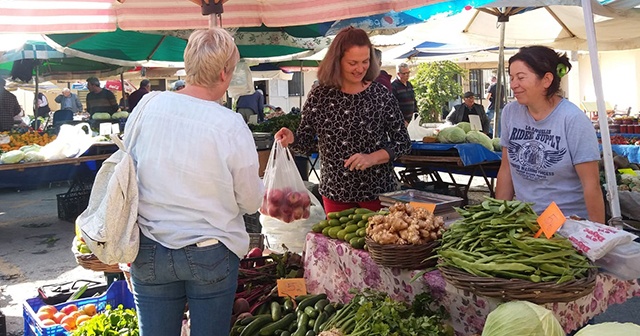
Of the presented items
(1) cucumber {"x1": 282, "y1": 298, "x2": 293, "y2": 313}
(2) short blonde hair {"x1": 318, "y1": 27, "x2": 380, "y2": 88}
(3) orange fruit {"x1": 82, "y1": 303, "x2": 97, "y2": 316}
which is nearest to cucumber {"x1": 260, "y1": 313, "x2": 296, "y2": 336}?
(1) cucumber {"x1": 282, "y1": 298, "x2": 293, "y2": 313}

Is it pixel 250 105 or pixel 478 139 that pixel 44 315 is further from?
pixel 250 105

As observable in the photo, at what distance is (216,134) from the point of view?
7.61 feet

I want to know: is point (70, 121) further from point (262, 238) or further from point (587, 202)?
point (587, 202)

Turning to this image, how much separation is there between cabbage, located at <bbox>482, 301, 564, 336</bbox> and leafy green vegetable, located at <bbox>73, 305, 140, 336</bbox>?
7.05 feet

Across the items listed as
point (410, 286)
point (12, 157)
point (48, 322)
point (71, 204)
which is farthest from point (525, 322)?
point (71, 204)

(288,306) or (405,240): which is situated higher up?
(405,240)

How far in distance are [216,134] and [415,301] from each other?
111 cm

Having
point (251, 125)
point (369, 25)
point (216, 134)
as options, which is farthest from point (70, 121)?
point (216, 134)

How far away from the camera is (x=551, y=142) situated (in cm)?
288

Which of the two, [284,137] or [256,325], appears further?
[284,137]

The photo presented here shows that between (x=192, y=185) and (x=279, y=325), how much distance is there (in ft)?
3.38

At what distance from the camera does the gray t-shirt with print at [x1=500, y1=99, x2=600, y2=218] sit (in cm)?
279

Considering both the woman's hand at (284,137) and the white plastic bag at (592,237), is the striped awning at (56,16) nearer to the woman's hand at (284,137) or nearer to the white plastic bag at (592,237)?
the woman's hand at (284,137)

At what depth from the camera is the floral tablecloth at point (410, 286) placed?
2.41 m
